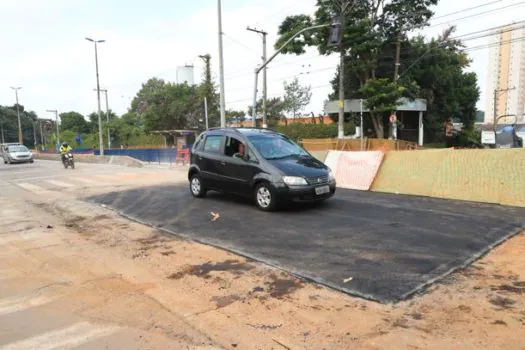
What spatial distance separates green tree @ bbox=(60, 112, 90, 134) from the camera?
9382 cm

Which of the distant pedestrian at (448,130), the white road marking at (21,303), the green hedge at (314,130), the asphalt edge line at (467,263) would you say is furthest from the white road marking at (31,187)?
the distant pedestrian at (448,130)

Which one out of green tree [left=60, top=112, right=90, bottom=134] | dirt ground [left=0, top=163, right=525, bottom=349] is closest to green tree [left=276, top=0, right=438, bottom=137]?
dirt ground [left=0, top=163, right=525, bottom=349]

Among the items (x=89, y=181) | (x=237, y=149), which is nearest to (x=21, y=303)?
(x=237, y=149)

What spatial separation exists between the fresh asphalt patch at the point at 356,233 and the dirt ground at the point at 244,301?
0.27 meters

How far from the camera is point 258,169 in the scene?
332 inches

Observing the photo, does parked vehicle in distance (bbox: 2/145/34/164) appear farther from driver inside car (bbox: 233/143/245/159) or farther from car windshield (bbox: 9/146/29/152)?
driver inside car (bbox: 233/143/245/159)

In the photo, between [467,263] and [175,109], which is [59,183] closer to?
[467,263]

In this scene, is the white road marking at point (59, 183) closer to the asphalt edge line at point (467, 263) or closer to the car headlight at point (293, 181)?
the car headlight at point (293, 181)

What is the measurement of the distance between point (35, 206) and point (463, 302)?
10052 mm

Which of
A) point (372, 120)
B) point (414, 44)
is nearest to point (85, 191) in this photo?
point (372, 120)

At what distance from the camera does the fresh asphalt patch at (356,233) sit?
4.73 meters

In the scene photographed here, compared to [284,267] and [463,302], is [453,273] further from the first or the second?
[284,267]

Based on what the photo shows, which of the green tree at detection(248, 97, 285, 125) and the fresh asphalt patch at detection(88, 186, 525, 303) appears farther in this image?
the green tree at detection(248, 97, 285, 125)

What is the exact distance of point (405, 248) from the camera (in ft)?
18.4
